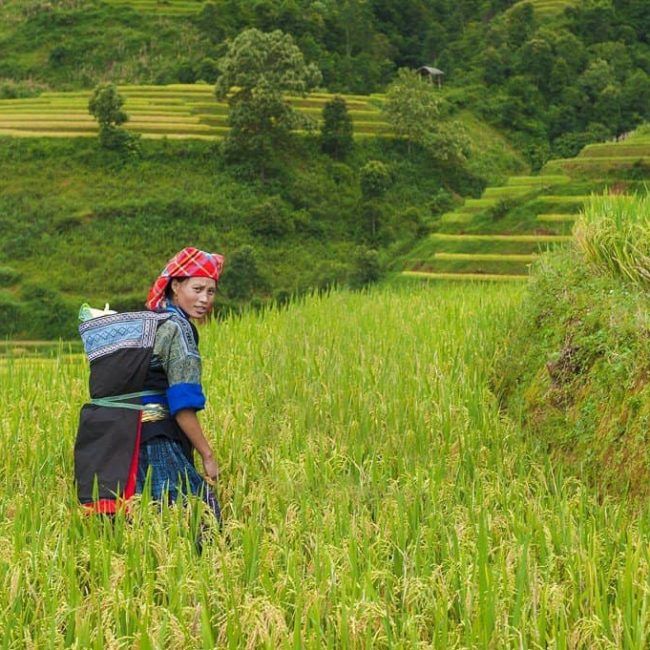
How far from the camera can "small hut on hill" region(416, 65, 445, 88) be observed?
143 feet

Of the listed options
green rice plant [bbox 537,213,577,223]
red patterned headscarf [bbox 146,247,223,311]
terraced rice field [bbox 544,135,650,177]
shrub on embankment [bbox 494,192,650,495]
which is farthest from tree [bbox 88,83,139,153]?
red patterned headscarf [bbox 146,247,223,311]

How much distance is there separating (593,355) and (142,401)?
226 centimetres

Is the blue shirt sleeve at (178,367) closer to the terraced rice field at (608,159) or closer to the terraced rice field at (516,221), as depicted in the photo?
the terraced rice field at (516,221)

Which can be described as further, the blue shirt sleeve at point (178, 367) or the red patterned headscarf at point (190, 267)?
the red patterned headscarf at point (190, 267)

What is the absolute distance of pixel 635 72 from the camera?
1645 inches

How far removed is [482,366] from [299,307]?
371 cm

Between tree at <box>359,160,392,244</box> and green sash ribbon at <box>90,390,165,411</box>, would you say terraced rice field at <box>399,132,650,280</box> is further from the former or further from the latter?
green sash ribbon at <box>90,390,165,411</box>

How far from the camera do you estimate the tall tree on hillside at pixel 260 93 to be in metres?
33.5

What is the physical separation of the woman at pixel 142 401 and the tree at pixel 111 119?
102 feet

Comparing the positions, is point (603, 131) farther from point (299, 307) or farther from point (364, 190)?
point (299, 307)

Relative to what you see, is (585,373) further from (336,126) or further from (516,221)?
(336,126)

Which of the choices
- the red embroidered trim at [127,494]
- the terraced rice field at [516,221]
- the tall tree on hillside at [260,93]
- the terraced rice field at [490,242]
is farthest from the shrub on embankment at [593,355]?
the tall tree on hillside at [260,93]

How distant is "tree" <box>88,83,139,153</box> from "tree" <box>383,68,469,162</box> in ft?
30.2

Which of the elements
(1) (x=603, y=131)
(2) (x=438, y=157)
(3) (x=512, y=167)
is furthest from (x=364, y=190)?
(1) (x=603, y=131)
